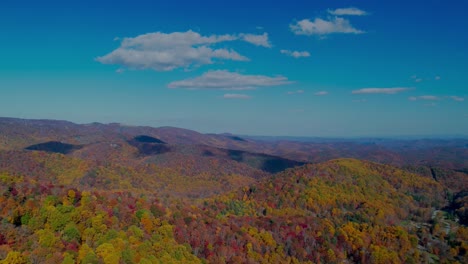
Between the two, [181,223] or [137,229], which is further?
[181,223]


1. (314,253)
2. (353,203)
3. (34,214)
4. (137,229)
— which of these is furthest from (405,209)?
(34,214)

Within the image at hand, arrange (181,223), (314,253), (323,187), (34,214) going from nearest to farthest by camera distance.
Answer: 1. (34,214)
2. (181,223)
3. (314,253)
4. (323,187)

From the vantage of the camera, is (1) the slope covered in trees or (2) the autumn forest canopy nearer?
(1) the slope covered in trees

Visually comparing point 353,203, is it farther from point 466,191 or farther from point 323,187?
point 466,191

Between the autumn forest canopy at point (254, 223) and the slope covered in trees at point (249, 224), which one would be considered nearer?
the slope covered in trees at point (249, 224)

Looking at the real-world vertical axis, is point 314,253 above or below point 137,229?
below

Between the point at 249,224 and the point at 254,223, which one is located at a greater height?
the point at 249,224

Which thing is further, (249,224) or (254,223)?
(254,223)

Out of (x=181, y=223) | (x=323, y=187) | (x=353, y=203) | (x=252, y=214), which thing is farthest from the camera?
(x=323, y=187)

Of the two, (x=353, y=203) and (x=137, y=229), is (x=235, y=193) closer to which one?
(x=353, y=203)

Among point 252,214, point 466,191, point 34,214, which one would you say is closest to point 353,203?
point 252,214
